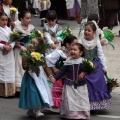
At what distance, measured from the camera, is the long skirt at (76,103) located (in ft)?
22.4

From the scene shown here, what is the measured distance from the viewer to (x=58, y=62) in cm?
745

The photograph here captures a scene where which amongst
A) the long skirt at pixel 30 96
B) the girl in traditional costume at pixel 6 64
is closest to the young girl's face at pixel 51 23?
the girl in traditional costume at pixel 6 64

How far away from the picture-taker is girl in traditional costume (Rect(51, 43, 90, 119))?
685 cm

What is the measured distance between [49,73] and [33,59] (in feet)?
1.25

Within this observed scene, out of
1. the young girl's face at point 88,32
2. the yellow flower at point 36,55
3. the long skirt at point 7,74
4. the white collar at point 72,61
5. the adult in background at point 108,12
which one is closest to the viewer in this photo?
the yellow flower at point 36,55

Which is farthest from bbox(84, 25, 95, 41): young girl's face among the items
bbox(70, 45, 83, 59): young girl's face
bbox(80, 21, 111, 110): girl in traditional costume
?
bbox(70, 45, 83, 59): young girl's face

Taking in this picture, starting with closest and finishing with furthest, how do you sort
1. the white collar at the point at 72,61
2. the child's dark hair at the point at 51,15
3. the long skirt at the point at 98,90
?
the white collar at the point at 72,61 < the long skirt at the point at 98,90 < the child's dark hair at the point at 51,15

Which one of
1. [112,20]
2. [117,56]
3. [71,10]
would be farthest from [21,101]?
[71,10]

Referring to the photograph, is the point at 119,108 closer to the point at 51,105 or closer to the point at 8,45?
the point at 51,105

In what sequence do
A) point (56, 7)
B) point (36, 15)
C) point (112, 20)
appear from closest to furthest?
point (112, 20)
point (56, 7)
point (36, 15)

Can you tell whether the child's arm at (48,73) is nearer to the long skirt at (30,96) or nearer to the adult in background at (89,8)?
the long skirt at (30,96)

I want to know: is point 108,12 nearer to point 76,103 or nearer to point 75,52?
point 75,52

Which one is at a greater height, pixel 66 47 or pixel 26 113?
pixel 66 47

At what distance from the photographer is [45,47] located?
6.84 meters
